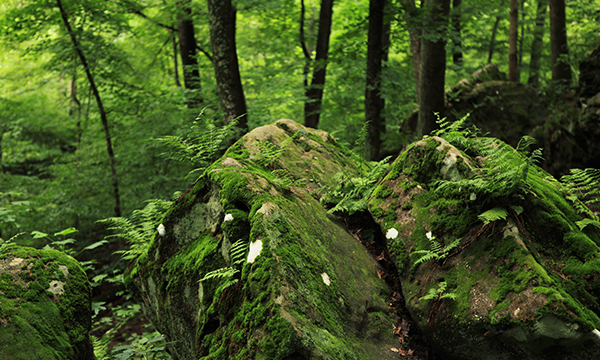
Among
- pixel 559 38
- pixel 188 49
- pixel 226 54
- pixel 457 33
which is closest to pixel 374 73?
pixel 457 33

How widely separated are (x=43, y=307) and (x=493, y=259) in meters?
4.25

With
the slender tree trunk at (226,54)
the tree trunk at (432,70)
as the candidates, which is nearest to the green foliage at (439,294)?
the tree trunk at (432,70)

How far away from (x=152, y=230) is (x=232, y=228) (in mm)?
2150

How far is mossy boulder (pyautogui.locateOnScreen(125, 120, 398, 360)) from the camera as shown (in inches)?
104

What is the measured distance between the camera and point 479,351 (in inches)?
115

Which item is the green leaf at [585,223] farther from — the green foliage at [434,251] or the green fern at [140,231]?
the green fern at [140,231]

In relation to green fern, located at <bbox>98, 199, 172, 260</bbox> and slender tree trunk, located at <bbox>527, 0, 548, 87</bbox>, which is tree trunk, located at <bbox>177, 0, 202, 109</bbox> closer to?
green fern, located at <bbox>98, 199, 172, 260</bbox>

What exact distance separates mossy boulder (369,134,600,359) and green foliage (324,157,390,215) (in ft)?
1.30

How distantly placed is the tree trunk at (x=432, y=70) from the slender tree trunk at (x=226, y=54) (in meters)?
3.95

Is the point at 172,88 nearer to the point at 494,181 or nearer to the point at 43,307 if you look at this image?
the point at 43,307

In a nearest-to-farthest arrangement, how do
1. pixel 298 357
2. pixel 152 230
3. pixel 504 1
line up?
pixel 298 357, pixel 152 230, pixel 504 1

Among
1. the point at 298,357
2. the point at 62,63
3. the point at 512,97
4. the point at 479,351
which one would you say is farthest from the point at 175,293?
the point at 512,97

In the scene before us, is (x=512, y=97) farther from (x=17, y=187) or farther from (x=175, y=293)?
(x=17, y=187)

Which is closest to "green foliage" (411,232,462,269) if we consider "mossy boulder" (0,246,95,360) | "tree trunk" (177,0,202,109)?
"mossy boulder" (0,246,95,360)
